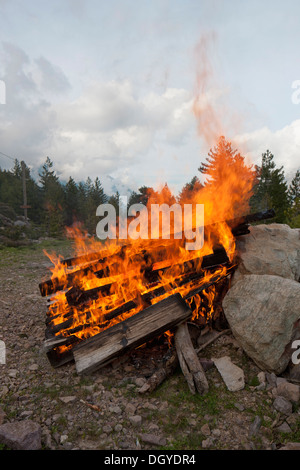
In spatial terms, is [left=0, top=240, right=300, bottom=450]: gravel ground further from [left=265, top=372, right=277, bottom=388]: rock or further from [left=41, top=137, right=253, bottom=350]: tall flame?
[left=41, top=137, right=253, bottom=350]: tall flame

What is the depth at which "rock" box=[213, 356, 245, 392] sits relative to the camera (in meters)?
3.78

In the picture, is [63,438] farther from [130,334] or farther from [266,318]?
[266,318]

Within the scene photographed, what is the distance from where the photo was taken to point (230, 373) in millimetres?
4004

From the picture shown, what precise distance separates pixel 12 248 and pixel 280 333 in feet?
58.8

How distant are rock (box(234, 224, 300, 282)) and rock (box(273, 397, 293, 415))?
2.35m

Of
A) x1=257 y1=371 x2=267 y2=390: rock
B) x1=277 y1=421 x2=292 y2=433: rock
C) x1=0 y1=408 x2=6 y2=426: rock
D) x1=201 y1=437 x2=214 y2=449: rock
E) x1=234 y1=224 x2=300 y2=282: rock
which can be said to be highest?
x1=234 y1=224 x2=300 y2=282: rock

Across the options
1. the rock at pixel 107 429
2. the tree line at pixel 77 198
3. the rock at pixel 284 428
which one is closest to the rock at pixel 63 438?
the rock at pixel 107 429

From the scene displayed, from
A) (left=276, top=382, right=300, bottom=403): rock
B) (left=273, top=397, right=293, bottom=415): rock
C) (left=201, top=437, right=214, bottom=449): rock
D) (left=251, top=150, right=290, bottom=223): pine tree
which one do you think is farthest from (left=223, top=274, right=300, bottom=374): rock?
(left=251, top=150, right=290, bottom=223): pine tree

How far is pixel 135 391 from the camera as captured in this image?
3805 millimetres

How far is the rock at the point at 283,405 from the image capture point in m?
3.30

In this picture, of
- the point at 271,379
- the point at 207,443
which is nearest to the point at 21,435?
the point at 207,443

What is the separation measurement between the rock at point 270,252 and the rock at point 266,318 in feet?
2.52
